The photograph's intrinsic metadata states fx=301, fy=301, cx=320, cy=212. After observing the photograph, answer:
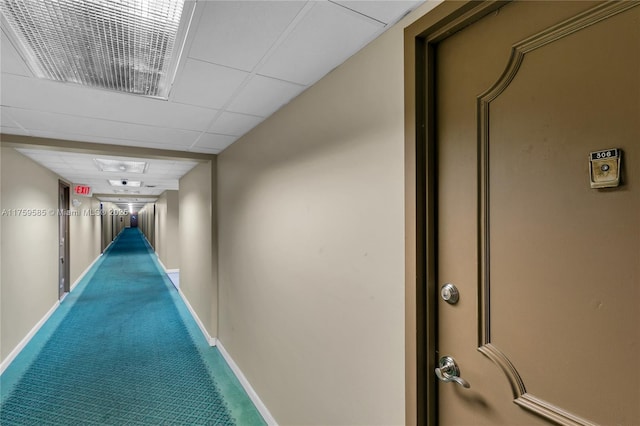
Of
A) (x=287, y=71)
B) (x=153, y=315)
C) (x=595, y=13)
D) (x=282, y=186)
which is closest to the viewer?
(x=595, y=13)

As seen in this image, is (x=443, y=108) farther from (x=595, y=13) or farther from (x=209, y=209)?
(x=209, y=209)

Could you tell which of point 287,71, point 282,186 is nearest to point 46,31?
point 287,71

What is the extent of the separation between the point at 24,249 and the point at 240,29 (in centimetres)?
402

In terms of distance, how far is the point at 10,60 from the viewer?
4.63 feet

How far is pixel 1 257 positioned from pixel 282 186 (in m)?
3.00

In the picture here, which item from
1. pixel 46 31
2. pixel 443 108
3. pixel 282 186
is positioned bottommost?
pixel 282 186

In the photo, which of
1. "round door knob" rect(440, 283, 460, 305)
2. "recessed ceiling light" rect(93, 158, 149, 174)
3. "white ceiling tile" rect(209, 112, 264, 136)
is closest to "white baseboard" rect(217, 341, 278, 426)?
"round door knob" rect(440, 283, 460, 305)

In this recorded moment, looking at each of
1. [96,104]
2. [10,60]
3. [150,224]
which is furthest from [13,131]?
[150,224]

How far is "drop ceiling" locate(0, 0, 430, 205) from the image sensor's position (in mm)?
1146

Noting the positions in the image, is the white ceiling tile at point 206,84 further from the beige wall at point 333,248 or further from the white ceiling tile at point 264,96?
the beige wall at point 333,248

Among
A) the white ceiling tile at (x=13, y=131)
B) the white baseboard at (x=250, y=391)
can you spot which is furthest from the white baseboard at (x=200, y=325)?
the white ceiling tile at (x=13, y=131)

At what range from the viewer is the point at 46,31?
48.4 inches

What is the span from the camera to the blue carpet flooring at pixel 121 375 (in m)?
2.39

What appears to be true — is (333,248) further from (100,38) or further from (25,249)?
(25,249)
